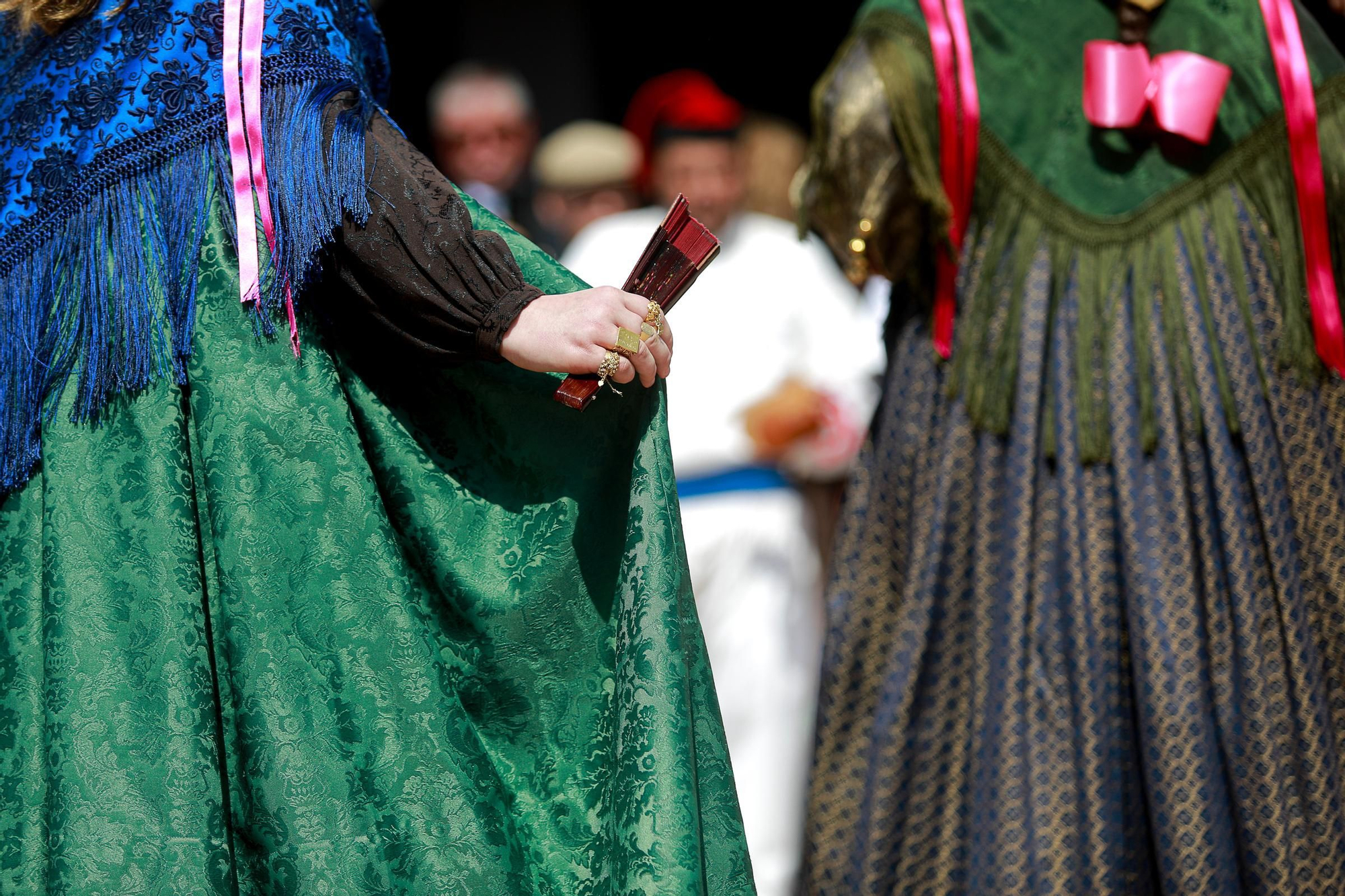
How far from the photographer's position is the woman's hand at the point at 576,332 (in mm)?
1676

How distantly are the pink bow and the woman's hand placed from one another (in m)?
1.19

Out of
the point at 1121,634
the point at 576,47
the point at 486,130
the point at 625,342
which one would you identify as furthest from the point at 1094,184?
the point at 576,47

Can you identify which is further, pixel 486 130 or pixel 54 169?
pixel 486 130

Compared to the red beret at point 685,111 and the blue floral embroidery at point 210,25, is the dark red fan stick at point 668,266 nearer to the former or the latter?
Result: the blue floral embroidery at point 210,25

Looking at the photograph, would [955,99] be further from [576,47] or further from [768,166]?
[576,47]

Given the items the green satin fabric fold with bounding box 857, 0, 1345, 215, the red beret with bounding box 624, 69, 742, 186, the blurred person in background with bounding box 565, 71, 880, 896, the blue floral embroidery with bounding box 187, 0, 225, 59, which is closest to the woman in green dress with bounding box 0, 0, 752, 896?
the blue floral embroidery with bounding box 187, 0, 225, 59

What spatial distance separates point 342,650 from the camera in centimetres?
173

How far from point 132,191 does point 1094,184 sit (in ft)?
5.26

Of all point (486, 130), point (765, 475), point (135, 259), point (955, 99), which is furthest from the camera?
point (486, 130)

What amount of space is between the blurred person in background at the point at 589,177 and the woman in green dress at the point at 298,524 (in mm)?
2678

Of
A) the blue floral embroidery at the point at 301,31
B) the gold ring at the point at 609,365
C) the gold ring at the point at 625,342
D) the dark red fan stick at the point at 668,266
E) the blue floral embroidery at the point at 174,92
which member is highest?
the blue floral embroidery at the point at 301,31

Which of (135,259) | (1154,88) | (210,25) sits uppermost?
(210,25)

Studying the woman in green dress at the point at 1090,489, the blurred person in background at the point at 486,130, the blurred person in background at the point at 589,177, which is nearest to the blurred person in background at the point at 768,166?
the blurred person in background at the point at 589,177

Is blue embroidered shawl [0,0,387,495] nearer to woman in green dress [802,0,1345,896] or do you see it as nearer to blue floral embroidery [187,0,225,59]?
blue floral embroidery [187,0,225,59]
